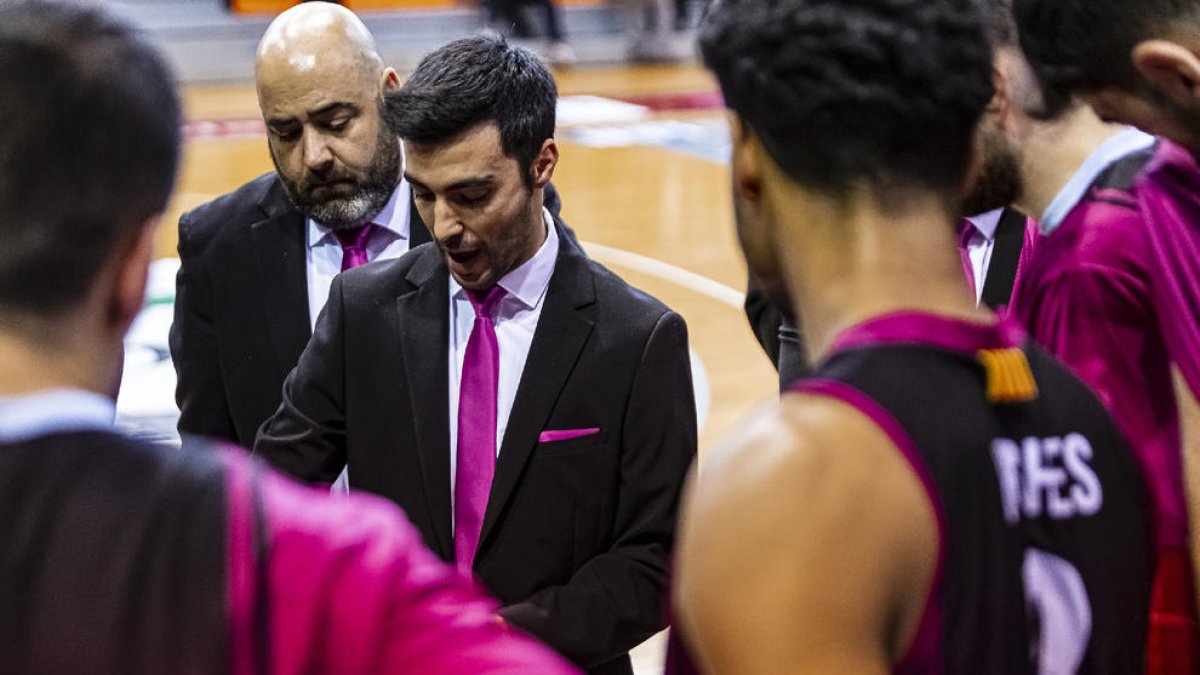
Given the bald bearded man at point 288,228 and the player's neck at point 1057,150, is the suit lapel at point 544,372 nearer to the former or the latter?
the bald bearded man at point 288,228

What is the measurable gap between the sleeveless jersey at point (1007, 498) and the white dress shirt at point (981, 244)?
1682 mm

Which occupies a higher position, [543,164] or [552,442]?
[543,164]

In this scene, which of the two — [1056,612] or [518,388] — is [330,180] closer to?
[518,388]

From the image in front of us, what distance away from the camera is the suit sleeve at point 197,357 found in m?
3.26

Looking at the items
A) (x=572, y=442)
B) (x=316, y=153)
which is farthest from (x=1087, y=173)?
(x=316, y=153)

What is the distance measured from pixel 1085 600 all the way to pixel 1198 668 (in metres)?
0.54

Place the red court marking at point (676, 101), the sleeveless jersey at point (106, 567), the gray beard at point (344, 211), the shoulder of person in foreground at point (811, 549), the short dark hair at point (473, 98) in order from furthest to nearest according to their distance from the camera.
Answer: the red court marking at point (676, 101), the gray beard at point (344, 211), the short dark hair at point (473, 98), the shoulder of person in foreground at point (811, 549), the sleeveless jersey at point (106, 567)

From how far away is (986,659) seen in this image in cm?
139

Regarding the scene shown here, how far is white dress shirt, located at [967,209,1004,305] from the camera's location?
10.4 ft

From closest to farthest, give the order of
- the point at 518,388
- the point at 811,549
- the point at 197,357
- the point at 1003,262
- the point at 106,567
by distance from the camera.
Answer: the point at 106,567 < the point at 811,549 < the point at 518,388 < the point at 1003,262 < the point at 197,357

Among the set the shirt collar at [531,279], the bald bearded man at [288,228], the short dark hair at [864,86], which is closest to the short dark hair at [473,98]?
the shirt collar at [531,279]

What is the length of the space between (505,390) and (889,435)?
1452mm

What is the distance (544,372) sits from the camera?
8.79 ft

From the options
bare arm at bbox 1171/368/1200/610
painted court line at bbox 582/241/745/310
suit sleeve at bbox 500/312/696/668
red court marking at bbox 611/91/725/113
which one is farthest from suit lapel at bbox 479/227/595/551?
red court marking at bbox 611/91/725/113
